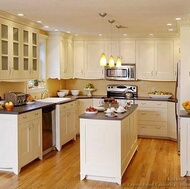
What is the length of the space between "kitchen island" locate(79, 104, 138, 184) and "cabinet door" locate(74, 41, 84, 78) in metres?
3.43

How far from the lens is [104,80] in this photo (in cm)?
780

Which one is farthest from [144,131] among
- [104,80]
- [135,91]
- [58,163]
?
[58,163]

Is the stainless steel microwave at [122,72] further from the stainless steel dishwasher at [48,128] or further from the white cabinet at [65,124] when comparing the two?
the stainless steel dishwasher at [48,128]

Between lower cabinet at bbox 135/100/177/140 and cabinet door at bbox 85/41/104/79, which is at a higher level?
cabinet door at bbox 85/41/104/79

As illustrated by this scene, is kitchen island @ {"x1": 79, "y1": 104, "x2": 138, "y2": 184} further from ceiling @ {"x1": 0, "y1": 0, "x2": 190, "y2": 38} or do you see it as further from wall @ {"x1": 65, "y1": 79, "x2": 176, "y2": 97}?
wall @ {"x1": 65, "y1": 79, "x2": 176, "y2": 97}

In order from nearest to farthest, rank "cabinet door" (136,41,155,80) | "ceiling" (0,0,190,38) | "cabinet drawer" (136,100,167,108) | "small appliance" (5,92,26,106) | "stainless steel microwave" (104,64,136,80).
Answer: "ceiling" (0,0,190,38)
"small appliance" (5,92,26,106)
"cabinet drawer" (136,100,167,108)
"cabinet door" (136,41,155,80)
"stainless steel microwave" (104,64,136,80)

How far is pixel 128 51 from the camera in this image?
7266mm

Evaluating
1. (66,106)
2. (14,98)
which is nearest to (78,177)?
(14,98)

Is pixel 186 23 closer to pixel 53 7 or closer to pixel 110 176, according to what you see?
pixel 53 7

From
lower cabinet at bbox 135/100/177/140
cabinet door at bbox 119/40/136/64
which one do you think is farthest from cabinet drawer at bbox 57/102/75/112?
cabinet door at bbox 119/40/136/64

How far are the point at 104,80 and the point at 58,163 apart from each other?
3.36 metres

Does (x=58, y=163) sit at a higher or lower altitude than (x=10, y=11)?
lower

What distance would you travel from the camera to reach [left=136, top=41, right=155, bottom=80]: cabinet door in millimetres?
7137

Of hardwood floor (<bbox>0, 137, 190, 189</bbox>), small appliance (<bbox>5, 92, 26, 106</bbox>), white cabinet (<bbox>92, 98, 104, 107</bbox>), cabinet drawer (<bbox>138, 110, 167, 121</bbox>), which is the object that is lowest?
hardwood floor (<bbox>0, 137, 190, 189</bbox>)
